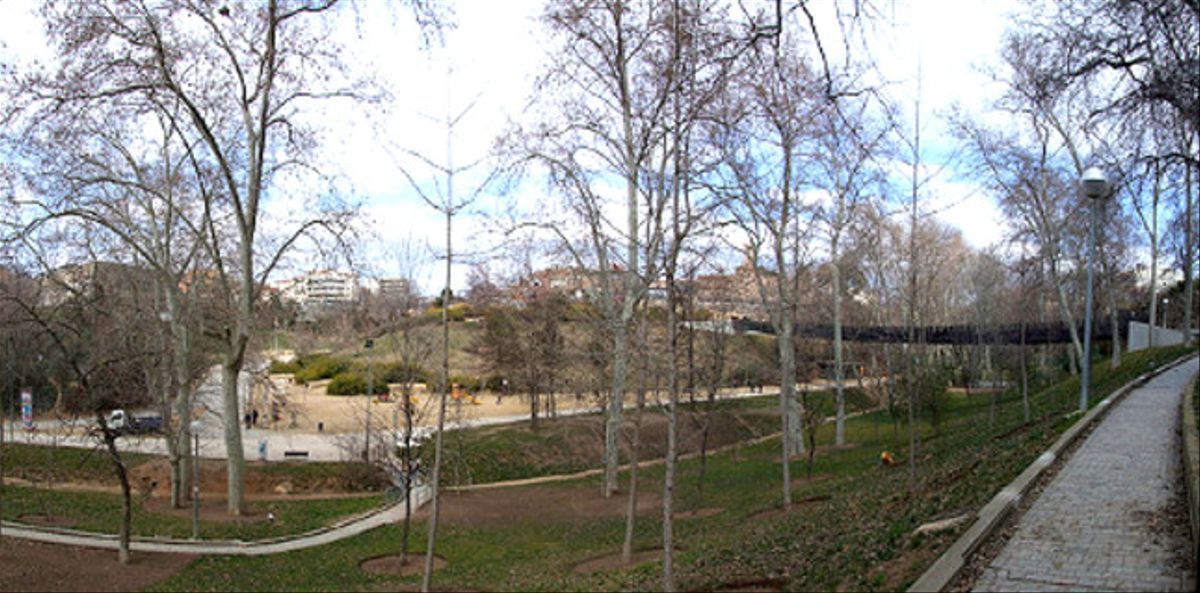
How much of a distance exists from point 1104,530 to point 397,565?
475 inches

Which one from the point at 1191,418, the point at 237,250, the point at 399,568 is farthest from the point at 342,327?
the point at 1191,418

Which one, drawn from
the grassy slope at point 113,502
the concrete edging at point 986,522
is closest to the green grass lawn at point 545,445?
the grassy slope at point 113,502

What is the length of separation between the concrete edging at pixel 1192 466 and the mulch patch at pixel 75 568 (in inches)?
555

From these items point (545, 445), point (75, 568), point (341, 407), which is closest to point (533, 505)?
point (545, 445)

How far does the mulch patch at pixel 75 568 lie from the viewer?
43.0 ft

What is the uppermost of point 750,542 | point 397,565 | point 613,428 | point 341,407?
point 613,428

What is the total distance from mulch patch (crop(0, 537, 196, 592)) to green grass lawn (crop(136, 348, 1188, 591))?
490mm

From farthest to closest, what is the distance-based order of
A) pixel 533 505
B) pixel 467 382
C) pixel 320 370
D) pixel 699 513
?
pixel 320 370 < pixel 467 382 < pixel 533 505 < pixel 699 513

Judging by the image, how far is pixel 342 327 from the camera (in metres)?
42.0

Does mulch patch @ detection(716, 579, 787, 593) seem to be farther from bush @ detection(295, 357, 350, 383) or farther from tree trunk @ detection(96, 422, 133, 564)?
bush @ detection(295, 357, 350, 383)

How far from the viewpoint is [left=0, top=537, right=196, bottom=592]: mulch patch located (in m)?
13.1

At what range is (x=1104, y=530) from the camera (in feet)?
25.3

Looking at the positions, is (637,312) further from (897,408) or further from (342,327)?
(342,327)

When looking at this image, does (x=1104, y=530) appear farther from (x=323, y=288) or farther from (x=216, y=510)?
(x=323, y=288)
